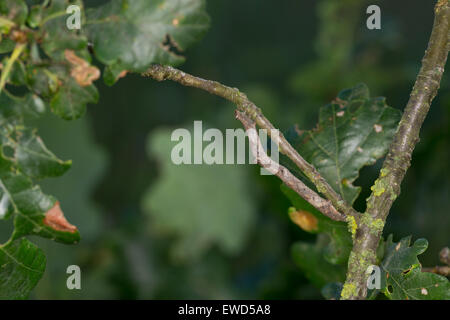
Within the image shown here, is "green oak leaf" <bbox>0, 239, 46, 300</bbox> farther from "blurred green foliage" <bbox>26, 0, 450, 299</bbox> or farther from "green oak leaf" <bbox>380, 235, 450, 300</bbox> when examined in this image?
"blurred green foliage" <bbox>26, 0, 450, 299</bbox>

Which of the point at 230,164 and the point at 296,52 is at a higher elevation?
the point at 296,52

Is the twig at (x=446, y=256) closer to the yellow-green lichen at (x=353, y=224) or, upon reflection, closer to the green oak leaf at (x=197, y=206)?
the yellow-green lichen at (x=353, y=224)

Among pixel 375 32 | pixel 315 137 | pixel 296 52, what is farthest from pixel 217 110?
pixel 315 137

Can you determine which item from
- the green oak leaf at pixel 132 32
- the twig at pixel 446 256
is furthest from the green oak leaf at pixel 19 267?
the twig at pixel 446 256

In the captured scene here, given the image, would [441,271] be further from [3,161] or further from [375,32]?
[375,32]

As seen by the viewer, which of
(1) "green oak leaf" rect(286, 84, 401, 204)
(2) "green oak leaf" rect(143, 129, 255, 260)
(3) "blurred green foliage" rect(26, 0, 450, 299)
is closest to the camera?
(1) "green oak leaf" rect(286, 84, 401, 204)

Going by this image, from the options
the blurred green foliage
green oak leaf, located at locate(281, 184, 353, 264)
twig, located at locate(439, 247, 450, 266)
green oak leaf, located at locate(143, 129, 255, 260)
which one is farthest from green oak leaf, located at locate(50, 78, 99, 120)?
green oak leaf, located at locate(143, 129, 255, 260)
